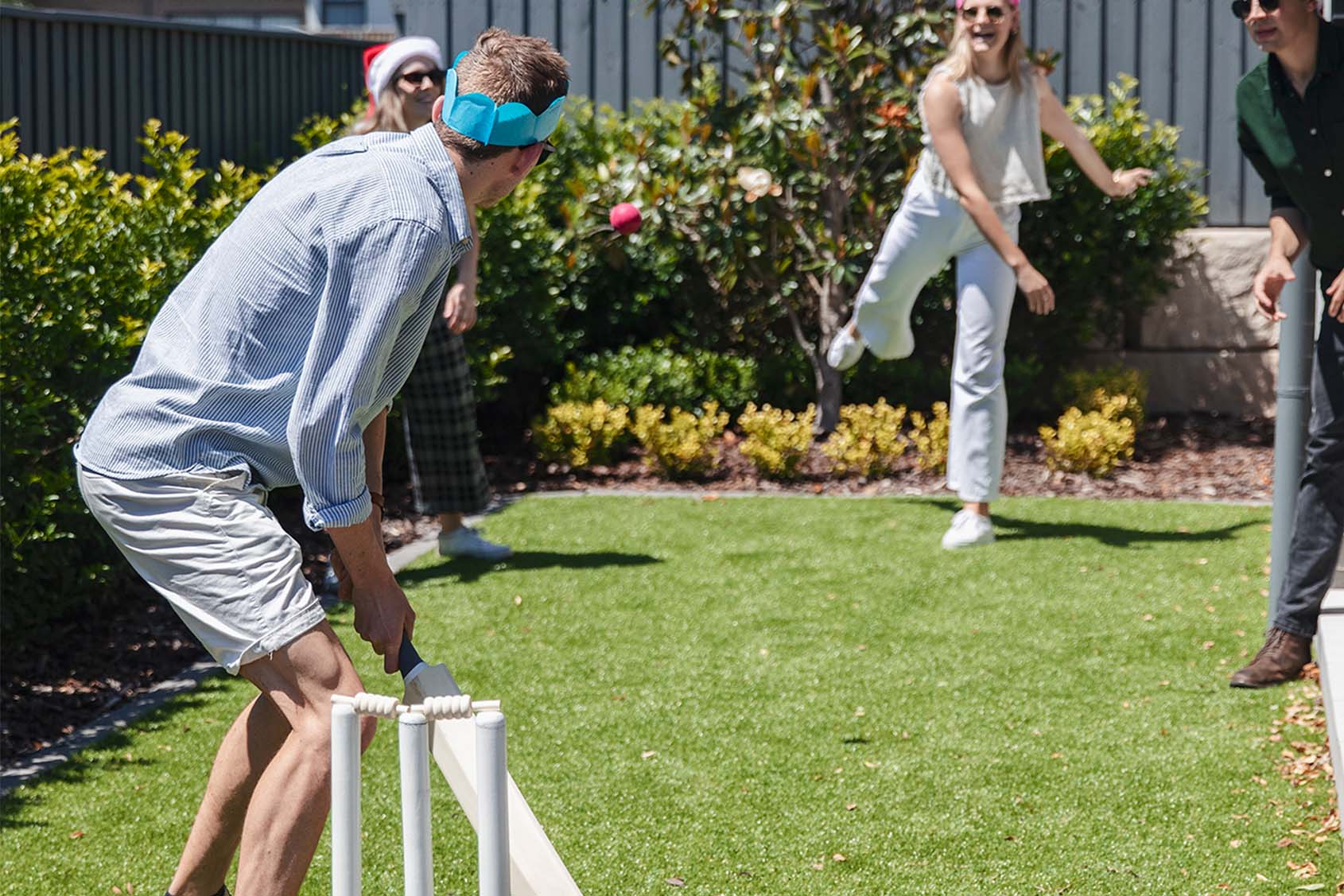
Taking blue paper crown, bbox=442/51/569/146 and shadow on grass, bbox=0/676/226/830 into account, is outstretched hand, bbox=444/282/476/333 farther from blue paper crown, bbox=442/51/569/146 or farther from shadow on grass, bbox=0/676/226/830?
blue paper crown, bbox=442/51/569/146

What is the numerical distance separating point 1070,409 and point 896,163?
1.69 metres

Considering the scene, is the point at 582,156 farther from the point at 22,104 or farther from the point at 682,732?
the point at 682,732

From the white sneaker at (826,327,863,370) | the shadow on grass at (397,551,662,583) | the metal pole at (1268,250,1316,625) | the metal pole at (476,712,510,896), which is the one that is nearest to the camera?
the metal pole at (476,712,510,896)

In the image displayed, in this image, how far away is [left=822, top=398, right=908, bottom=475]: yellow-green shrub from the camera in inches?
296

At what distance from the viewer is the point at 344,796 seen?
6.85 feet

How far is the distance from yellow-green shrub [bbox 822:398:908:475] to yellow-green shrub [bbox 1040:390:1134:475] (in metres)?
0.72

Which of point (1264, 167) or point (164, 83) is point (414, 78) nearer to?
point (1264, 167)

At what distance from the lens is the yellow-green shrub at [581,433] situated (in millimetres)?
7789

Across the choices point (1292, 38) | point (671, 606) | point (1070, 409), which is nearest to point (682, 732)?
point (671, 606)

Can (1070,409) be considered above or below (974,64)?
below

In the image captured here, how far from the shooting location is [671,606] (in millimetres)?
5336

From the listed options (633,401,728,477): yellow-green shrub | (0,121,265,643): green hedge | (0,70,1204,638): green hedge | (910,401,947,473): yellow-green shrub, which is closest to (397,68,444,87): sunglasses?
(0,121,265,643): green hedge

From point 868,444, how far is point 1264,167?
3.34m

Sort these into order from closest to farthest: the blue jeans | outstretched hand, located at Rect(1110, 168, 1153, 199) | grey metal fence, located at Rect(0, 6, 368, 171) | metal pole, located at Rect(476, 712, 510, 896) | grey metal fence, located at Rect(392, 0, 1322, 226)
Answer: metal pole, located at Rect(476, 712, 510, 896)
the blue jeans
outstretched hand, located at Rect(1110, 168, 1153, 199)
grey metal fence, located at Rect(0, 6, 368, 171)
grey metal fence, located at Rect(392, 0, 1322, 226)
